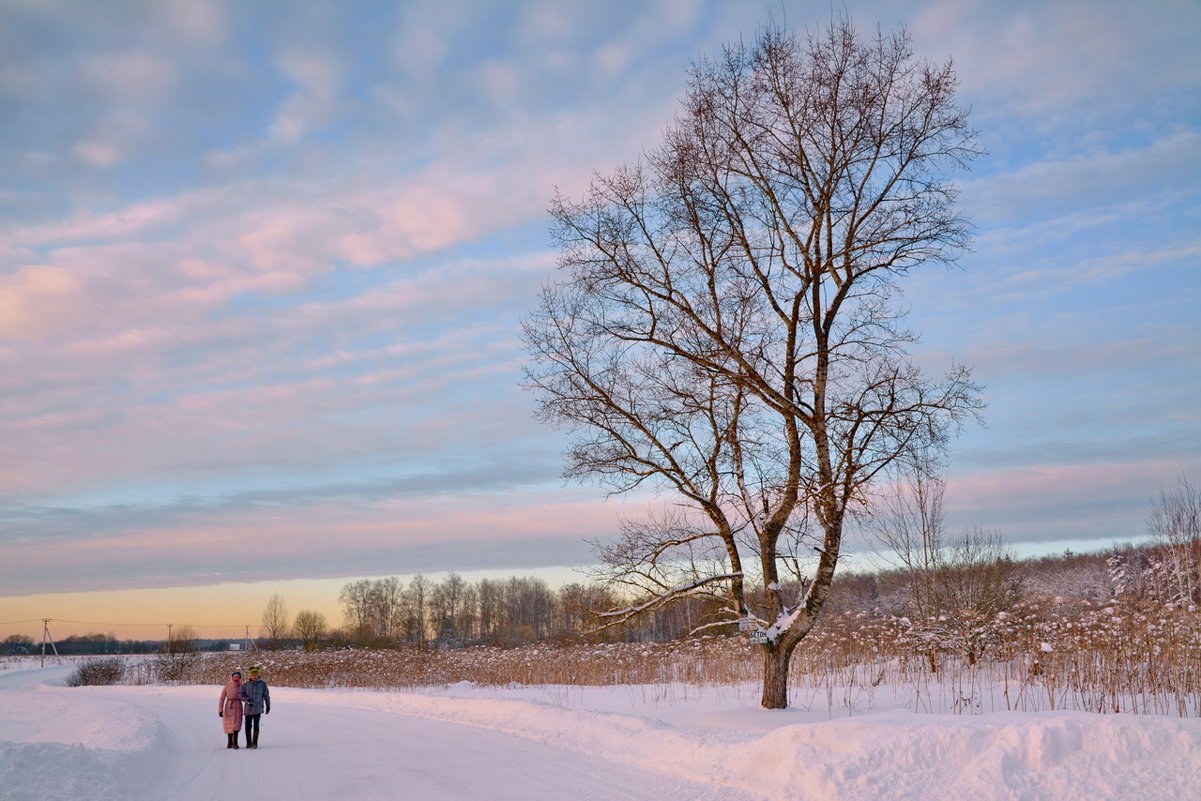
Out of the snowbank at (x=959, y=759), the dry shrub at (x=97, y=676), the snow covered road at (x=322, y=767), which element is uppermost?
the snowbank at (x=959, y=759)

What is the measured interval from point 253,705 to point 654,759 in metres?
8.73

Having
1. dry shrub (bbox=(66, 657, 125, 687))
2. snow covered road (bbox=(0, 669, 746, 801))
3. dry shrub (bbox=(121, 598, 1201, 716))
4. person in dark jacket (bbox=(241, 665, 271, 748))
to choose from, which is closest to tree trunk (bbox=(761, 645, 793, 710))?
dry shrub (bbox=(121, 598, 1201, 716))

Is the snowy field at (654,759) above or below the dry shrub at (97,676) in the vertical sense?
above

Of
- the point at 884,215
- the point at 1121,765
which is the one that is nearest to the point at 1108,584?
the point at 884,215

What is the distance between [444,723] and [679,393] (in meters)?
9.49

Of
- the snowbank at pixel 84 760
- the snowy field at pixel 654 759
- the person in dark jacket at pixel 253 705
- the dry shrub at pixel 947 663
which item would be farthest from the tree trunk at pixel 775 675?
the snowbank at pixel 84 760

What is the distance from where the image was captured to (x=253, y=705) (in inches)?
647

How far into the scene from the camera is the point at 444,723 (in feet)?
62.9

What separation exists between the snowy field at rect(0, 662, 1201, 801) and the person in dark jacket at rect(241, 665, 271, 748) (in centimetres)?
68

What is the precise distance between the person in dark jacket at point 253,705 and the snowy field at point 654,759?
68 cm

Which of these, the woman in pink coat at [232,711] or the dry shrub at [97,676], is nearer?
the woman in pink coat at [232,711]

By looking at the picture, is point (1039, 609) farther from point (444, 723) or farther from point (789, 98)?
point (444, 723)

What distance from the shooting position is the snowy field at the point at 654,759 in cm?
866

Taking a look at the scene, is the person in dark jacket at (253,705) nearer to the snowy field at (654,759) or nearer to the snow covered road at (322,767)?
the snow covered road at (322,767)
